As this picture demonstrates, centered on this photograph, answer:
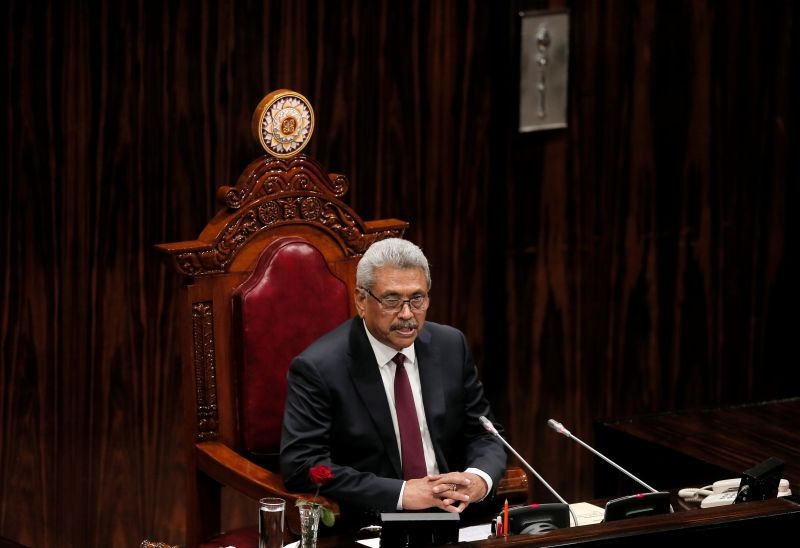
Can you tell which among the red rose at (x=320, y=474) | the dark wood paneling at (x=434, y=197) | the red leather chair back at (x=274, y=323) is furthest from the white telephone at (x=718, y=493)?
the dark wood paneling at (x=434, y=197)

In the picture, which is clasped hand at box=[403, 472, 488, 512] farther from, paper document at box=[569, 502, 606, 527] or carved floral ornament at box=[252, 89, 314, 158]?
carved floral ornament at box=[252, 89, 314, 158]

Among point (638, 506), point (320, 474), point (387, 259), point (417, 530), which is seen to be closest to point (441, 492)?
point (320, 474)

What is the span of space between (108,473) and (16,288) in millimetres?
620

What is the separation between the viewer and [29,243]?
394 centimetres

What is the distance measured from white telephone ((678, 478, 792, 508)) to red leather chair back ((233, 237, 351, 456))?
3.14 ft

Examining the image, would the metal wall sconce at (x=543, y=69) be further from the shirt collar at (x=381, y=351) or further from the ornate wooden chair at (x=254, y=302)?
the shirt collar at (x=381, y=351)

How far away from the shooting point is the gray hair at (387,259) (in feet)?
10.6

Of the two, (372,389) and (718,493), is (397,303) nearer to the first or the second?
(372,389)

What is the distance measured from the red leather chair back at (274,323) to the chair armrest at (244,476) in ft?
0.31

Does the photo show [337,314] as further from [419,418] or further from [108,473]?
[108,473]

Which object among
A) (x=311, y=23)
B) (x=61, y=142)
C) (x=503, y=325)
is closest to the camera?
(x=61, y=142)

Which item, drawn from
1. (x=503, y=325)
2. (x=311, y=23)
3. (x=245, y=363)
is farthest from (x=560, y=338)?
(x=245, y=363)

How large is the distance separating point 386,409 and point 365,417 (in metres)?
0.05

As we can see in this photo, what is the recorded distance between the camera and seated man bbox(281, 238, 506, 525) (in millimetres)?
3131
